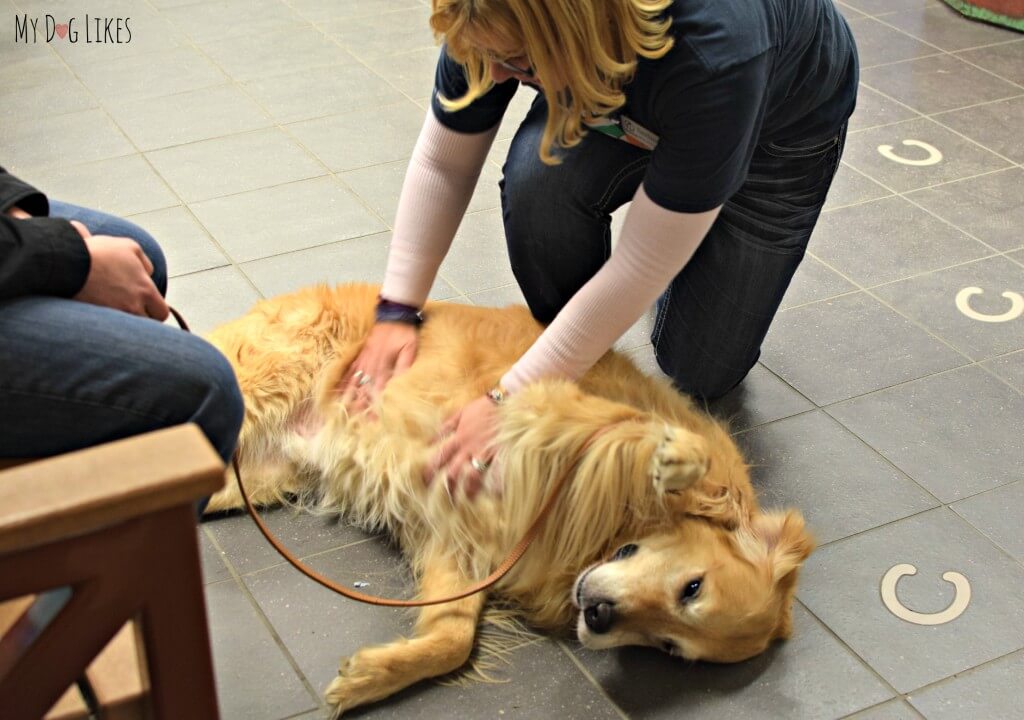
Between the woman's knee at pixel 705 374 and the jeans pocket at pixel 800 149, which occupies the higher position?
the jeans pocket at pixel 800 149

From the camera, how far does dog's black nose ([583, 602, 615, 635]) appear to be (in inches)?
70.2

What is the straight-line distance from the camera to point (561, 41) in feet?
5.15

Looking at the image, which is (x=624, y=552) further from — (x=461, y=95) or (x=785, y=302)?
(x=785, y=302)

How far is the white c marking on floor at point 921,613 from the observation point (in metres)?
1.96

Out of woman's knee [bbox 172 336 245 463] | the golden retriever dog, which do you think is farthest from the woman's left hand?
woman's knee [bbox 172 336 245 463]

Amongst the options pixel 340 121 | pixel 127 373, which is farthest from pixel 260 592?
pixel 340 121

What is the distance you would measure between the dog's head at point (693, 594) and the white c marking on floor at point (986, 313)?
4.17 ft

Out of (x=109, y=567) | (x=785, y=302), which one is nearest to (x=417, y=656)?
(x=109, y=567)

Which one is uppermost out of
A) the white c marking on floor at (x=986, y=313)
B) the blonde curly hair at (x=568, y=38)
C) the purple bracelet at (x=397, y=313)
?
the blonde curly hair at (x=568, y=38)

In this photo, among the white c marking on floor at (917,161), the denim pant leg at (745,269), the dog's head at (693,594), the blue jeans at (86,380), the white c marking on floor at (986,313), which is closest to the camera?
the blue jeans at (86,380)

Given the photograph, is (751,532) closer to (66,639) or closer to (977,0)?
(66,639)

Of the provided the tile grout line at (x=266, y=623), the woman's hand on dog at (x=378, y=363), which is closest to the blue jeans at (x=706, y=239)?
the woman's hand on dog at (x=378, y=363)

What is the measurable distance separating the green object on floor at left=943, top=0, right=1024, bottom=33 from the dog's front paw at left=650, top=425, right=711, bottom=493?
3770 millimetres

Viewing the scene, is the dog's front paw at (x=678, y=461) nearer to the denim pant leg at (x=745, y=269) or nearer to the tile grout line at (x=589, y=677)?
the tile grout line at (x=589, y=677)
